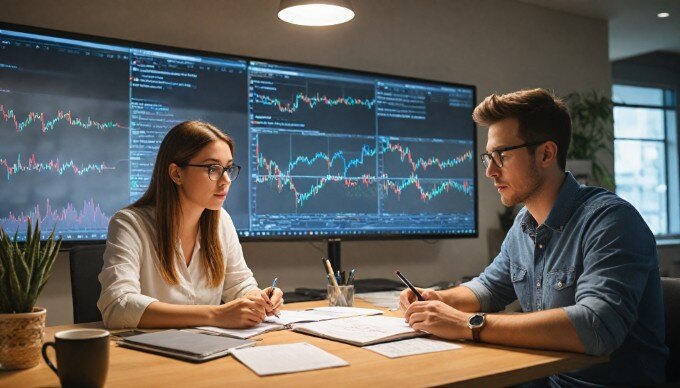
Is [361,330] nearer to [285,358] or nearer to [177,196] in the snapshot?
[285,358]

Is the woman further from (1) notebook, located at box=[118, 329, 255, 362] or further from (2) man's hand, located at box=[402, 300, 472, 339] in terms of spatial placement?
(2) man's hand, located at box=[402, 300, 472, 339]

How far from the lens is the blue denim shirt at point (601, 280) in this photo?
4.45 ft

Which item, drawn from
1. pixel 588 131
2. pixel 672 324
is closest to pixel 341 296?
pixel 672 324

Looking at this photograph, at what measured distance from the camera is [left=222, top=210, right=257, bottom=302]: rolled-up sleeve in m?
2.12

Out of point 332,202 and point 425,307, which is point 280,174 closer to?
point 332,202

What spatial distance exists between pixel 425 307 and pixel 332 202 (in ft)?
5.20

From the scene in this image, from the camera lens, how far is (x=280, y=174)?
9.57ft

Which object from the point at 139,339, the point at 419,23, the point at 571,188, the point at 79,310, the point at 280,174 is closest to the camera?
the point at 139,339

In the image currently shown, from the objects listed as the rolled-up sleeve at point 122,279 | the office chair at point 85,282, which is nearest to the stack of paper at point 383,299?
the rolled-up sleeve at point 122,279

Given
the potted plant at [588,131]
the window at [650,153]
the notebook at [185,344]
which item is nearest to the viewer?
the notebook at [185,344]

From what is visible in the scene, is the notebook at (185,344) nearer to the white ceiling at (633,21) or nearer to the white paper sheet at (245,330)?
the white paper sheet at (245,330)

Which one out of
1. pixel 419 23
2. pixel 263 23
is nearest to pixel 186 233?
pixel 263 23

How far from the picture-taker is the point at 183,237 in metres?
2.06

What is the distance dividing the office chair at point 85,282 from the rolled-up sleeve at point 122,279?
8.1 inches
